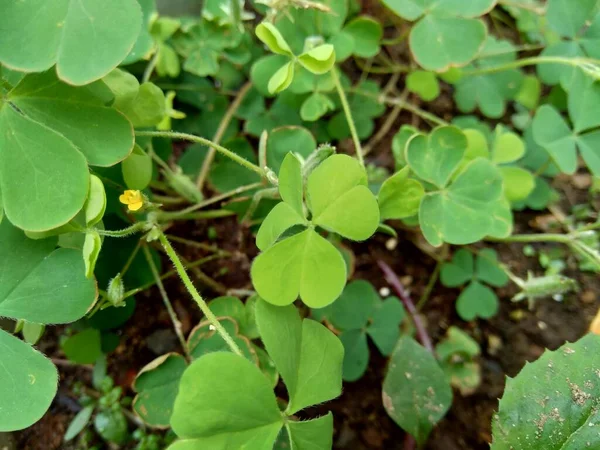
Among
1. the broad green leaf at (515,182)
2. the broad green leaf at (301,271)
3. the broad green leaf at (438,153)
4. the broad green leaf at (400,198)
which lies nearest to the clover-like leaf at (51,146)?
the broad green leaf at (301,271)

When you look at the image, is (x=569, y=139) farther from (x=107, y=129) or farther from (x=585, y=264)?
(x=107, y=129)

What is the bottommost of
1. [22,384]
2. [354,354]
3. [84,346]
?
[354,354]

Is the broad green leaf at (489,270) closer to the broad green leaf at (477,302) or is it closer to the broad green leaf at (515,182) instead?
the broad green leaf at (477,302)

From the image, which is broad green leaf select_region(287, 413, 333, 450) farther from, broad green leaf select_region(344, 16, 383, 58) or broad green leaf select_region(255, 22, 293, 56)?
broad green leaf select_region(344, 16, 383, 58)

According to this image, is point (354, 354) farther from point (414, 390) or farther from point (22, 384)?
point (22, 384)

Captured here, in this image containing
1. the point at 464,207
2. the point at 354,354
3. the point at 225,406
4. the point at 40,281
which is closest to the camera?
the point at 225,406

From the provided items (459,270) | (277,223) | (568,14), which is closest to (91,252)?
(277,223)
